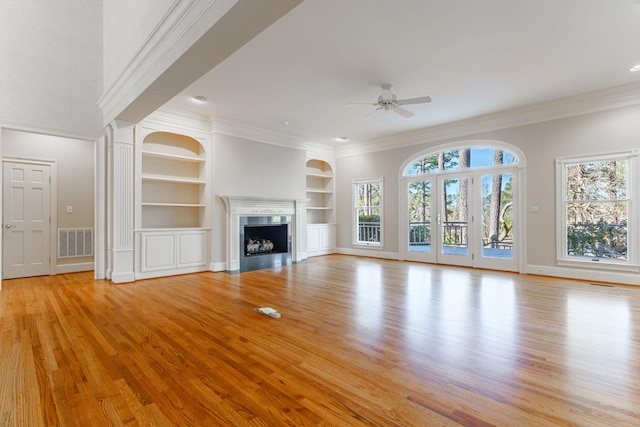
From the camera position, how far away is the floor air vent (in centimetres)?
574

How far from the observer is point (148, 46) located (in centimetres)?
321

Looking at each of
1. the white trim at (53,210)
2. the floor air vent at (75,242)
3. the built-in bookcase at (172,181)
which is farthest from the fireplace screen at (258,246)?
the white trim at (53,210)

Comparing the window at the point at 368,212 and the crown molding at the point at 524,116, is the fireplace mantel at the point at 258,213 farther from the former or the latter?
the crown molding at the point at 524,116

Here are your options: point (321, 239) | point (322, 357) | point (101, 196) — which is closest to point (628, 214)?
point (322, 357)

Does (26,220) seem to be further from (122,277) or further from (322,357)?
(322,357)

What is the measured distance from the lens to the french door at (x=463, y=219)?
5938mm

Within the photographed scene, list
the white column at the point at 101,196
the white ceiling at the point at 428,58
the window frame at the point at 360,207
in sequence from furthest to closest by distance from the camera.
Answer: the window frame at the point at 360,207 < the white column at the point at 101,196 < the white ceiling at the point at 428,58

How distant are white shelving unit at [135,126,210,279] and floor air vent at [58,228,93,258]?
154 centimetres

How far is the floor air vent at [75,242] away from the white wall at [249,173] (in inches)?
99.6

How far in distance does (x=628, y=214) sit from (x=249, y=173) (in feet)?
21.8

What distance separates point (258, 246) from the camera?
6.79 metres

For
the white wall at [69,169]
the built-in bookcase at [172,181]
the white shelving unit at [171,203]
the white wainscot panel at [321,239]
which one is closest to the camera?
Answer: the white shelving unit at [171,203]

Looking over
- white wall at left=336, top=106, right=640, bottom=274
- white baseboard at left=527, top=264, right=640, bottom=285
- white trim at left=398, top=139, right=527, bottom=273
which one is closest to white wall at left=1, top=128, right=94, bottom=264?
white trim at left=398, top=139, right=527, bottom=273

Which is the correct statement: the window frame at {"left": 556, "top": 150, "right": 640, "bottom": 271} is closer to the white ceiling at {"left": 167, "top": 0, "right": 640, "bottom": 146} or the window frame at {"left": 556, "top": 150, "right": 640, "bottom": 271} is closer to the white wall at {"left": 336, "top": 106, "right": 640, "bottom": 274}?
the white wall at {"left": 336, "top": 106, "right": 640, "bottom": 274}
